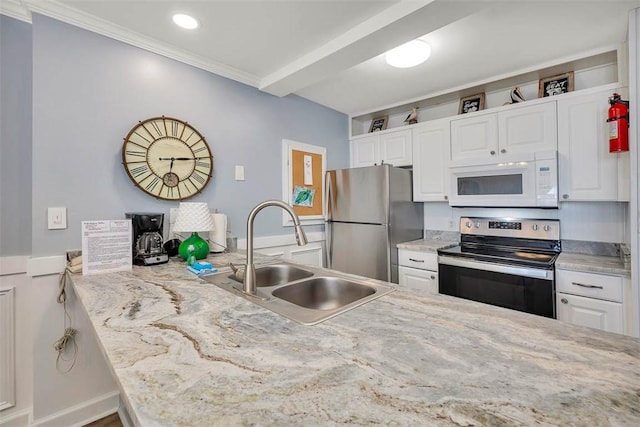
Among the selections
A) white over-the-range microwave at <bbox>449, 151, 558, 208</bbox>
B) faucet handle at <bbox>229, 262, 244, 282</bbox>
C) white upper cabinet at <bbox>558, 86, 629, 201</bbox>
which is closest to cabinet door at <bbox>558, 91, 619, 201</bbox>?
white upper cabinet at <bbox>558, 86, 629, 201</bbox>

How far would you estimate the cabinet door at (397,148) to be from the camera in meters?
2.89

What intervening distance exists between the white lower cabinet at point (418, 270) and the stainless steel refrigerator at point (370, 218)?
63mm

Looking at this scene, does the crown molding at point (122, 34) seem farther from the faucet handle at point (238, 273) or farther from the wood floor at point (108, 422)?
the wood floor at point (108, 422)

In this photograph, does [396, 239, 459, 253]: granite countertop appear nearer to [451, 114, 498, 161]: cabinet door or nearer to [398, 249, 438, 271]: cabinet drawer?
[398, 249, 438, 271]: cabinet drawer

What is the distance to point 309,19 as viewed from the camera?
1665mm

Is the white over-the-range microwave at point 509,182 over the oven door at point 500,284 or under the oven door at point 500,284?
over

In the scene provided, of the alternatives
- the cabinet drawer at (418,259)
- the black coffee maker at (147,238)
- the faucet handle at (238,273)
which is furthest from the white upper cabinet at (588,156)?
the black coffee maker at (147,238)

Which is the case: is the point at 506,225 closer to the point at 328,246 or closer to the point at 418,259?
the point at 418,259

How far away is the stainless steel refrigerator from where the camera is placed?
102 inches

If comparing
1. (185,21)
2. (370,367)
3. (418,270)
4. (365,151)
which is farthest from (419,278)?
(185,21)

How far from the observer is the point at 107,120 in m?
1.71

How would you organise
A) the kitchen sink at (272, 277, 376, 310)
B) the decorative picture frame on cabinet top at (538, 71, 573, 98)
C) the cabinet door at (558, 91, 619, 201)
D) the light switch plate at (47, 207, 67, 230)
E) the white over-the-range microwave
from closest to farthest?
the kitchen sink at (272, 277, 376, 310) → the light switch plate at (47, 207, 67, 230) → the cabinet door at (558, 91, 619, 201) → the white over-the-range microwave → the decorative picture frame on cabinet top at (538, 71, 573, 98)

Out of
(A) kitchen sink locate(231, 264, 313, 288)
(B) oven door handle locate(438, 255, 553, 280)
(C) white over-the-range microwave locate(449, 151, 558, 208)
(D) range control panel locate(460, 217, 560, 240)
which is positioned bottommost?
(B) oven door handle locate(438, 255, 553, 280)

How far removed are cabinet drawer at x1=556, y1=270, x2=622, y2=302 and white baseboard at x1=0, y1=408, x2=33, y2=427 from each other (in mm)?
3240
